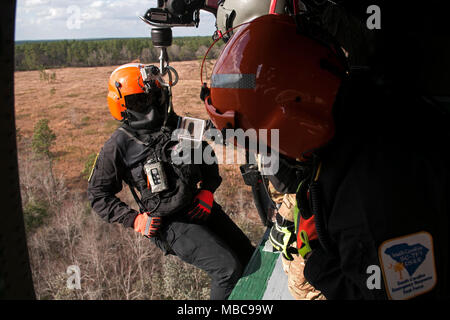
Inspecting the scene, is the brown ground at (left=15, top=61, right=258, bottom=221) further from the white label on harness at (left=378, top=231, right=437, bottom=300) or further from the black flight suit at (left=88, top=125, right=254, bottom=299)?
the white label on harness at (left=378, top=231, right=437, bottom=300)

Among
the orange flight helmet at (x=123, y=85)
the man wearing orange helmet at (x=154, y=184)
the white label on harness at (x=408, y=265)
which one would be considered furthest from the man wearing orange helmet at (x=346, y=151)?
the orange flight helmet at (x=123, y=85)

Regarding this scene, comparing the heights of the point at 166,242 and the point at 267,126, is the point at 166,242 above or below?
below

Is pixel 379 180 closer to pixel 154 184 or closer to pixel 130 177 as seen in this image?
pixel 154 184

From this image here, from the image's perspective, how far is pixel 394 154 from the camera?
110cm

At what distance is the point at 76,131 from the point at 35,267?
77.4ft

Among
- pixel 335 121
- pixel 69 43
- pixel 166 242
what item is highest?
pixel 335 121

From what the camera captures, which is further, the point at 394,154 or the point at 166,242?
the point at 166,242

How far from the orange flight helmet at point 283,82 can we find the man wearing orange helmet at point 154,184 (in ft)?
5.99

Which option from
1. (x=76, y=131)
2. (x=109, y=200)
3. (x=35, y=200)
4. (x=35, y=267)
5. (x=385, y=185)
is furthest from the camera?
(x=76, y=131)

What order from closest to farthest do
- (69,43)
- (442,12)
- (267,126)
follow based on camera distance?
(267,126) → (442,12) → (69,43)

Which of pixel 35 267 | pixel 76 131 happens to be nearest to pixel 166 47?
pixel 35 267

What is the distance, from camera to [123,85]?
3.28 m

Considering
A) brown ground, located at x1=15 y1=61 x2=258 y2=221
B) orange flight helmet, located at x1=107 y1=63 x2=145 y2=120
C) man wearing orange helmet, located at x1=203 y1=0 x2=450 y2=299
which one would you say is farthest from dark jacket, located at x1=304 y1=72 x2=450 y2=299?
brown ground, located at x1=15 y1=61 x2=258 y2=221

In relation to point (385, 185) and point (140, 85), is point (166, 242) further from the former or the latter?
point (385, 185)
